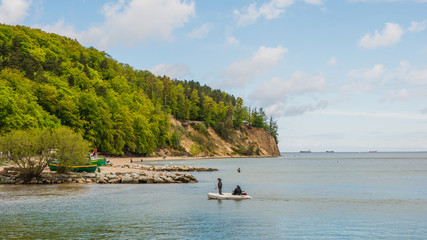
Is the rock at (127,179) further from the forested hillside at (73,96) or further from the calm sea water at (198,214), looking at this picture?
the forested hillside at (73,96)

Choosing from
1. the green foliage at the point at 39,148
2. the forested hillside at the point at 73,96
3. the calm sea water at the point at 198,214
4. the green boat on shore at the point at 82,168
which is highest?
the forested hillside at the point at 73,96

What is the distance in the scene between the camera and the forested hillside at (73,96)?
95938 mm

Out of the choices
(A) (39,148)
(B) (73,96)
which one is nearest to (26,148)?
(A) (39,148)

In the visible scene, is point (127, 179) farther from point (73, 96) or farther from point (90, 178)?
point (73, 96)

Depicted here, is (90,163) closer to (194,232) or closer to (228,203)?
(228,203)

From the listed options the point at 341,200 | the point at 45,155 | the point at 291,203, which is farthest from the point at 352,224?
the point at 45,155

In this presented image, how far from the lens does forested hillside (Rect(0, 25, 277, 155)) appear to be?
9594 cm

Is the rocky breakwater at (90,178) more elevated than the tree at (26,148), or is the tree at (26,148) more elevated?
the tree at (26,148)

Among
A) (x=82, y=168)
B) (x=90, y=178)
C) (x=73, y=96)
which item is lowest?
(x=90, y=178)

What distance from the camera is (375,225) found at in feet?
102

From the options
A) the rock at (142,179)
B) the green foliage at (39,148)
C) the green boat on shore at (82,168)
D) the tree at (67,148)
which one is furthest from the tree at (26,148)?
the rock at (142,179)

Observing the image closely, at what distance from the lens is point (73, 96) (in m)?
116

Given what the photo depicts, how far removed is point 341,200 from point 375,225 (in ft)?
51.3

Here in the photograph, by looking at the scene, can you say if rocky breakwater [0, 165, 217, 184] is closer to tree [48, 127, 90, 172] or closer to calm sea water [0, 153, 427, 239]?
tree [48, 127, 90, 172]
